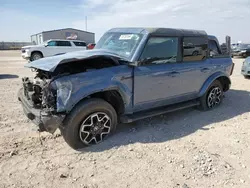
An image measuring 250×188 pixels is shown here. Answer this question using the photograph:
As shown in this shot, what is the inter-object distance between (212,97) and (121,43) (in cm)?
265

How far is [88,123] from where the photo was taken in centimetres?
348

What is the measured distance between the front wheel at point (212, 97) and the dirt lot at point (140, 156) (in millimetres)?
601

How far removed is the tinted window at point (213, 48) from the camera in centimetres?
528

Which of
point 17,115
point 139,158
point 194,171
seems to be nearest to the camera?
point 194,171

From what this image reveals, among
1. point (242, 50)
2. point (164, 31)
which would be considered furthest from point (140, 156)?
point (242, 50)

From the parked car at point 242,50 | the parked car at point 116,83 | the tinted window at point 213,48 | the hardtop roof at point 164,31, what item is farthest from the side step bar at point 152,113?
the parked car at point 242,50

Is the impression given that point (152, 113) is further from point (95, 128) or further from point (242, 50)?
point (242, 50)

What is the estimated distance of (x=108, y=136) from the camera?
150 inches

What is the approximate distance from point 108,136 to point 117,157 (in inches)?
24.0

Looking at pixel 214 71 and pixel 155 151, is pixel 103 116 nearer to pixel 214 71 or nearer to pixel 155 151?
pixel 155 151

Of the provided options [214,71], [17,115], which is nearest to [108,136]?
[17,115]

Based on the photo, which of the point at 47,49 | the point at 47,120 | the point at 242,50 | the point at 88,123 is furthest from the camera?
the point at 242,50

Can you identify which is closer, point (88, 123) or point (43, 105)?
point (43, 105)

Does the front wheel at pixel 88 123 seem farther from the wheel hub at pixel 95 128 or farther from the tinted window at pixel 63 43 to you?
the tinted window at pixel 63 43
